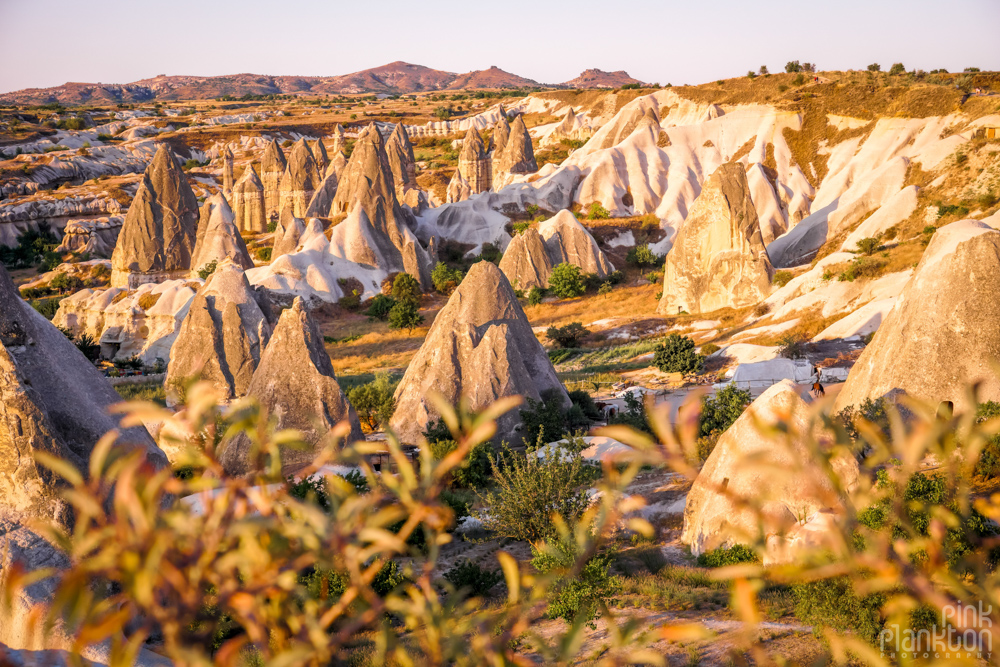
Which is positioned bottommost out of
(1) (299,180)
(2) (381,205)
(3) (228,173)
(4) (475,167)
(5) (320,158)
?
(2) (381,205)

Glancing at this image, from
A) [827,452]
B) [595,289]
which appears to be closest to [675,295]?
[595,289]

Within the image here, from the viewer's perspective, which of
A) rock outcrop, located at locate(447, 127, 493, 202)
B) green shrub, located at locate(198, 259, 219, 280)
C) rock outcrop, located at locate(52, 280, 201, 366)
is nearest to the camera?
rock outcrop, located at locate(52, 280, 201, 366)

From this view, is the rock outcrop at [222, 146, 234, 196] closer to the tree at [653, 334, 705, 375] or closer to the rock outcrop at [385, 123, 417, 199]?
the rock outcrop at [385, 123, 417, 199]

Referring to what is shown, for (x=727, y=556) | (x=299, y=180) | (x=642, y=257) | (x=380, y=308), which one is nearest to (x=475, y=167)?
(x=299, y=180)

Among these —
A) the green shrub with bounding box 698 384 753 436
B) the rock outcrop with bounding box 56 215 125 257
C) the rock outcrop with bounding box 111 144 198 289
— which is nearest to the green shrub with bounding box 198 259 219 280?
the rock outcrop with bounding box 111 144 198 289

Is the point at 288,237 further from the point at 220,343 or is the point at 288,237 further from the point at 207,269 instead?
the point at 220,343

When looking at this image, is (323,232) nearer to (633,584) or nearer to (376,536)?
(633,584)

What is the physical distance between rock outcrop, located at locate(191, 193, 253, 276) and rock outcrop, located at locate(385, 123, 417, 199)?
693 inches

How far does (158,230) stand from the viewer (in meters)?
46.9

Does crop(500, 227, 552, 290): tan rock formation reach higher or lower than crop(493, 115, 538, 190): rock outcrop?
lower

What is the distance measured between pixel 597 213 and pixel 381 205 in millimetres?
17377

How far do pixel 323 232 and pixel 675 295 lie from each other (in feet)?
75.1

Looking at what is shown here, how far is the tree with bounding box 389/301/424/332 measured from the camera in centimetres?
3722

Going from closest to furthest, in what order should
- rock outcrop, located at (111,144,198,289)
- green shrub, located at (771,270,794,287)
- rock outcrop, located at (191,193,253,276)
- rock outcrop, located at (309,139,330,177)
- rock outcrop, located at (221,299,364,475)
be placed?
rock outcrop, located at (221,299,364,475)
green shrub, located at (771,270,794,287)
rock outcrop, located at (191,193,253,276)
rock outcrop, located at (111,144,198,289)
rock outcrop, located at (309,139,330,177)
